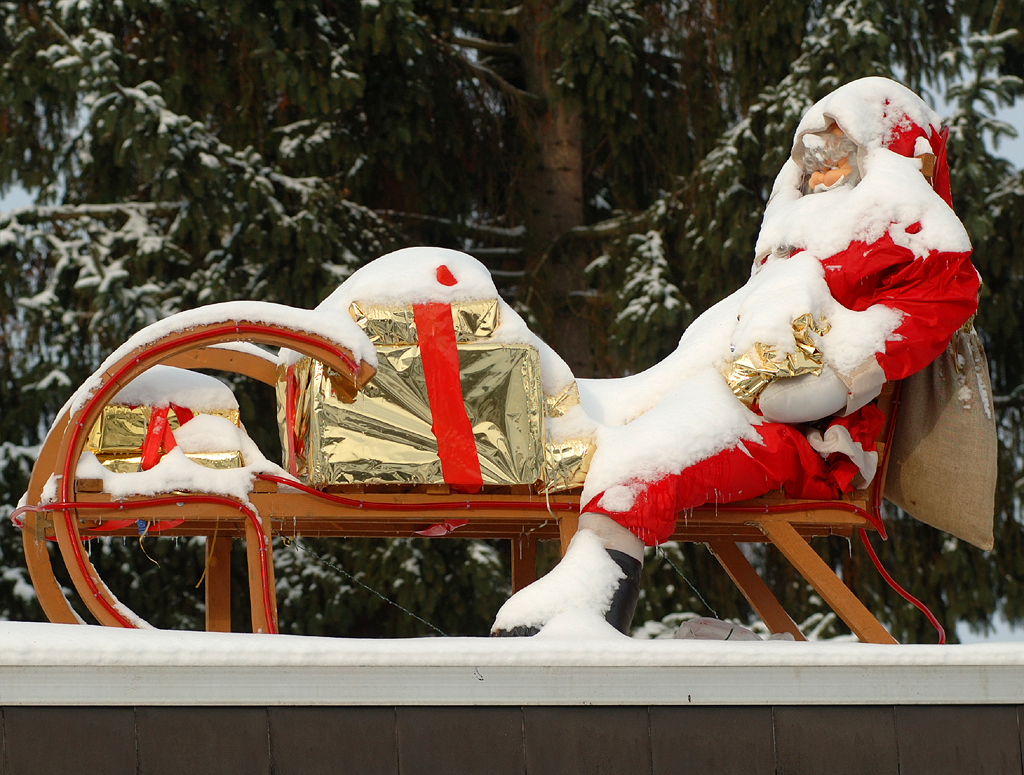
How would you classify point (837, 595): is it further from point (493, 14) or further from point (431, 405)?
point (493, 14)

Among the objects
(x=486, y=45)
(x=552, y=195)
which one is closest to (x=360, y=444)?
(x=552, y=195)

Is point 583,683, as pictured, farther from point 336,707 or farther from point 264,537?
point 264,537

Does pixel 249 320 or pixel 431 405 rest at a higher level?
pixel 249 320

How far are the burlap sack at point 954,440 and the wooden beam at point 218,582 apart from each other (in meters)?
1.53

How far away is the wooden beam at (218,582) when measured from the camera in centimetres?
284

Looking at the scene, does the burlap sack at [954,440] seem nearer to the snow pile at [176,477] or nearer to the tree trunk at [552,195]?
the snow pile at [176,477]

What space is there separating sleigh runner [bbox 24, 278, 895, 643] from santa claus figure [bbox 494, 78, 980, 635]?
0.11 metres

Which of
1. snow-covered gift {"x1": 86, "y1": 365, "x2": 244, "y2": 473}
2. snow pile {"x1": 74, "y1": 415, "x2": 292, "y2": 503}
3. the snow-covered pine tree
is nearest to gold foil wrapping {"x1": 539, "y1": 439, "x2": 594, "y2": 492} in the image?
snow pile {"x1": 74, "y1": 415, "x2": 292, "y2": 503}

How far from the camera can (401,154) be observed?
629cm

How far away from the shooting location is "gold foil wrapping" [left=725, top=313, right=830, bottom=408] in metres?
2.44

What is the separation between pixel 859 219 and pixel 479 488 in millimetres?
948

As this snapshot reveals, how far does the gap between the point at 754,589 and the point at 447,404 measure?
1045 mm
